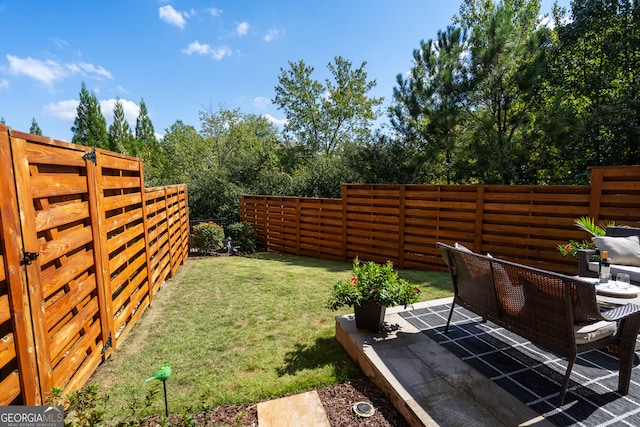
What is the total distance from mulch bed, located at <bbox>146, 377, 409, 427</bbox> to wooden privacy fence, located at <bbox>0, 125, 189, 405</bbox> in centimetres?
81

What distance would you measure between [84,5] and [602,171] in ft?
31.5

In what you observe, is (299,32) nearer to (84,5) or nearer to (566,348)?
(84,5)

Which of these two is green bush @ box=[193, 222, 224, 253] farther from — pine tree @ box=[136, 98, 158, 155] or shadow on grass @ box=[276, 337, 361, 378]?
pine tree @ box=[136, 98, 158, 155]

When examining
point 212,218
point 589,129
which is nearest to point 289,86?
point 212,218

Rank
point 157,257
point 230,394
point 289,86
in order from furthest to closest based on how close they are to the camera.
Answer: point 289,86 → point 157,257 → point 230,394

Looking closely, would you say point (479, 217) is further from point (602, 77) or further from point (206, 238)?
point (206, 238)

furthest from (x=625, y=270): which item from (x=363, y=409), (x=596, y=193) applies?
(x=363, y=409)

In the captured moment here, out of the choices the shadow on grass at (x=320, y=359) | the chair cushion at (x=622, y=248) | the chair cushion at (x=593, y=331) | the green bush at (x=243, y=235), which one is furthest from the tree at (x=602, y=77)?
the green bush at (x=243, y=235)

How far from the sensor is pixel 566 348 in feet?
6.49

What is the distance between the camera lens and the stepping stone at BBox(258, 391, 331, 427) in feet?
6.61

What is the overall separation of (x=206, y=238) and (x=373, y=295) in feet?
21.4

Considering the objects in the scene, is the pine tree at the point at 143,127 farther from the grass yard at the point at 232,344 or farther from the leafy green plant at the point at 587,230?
the leafy green plant at the point at 587,230

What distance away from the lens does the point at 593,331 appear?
2.04 metres

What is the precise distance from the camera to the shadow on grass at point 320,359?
2601mm
